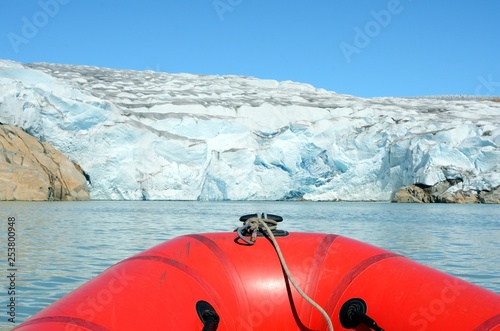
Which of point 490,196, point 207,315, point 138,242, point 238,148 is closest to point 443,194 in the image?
point 490,196

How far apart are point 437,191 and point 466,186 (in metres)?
1.28

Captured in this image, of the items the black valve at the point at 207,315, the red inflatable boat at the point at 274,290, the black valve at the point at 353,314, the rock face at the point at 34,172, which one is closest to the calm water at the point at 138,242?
the red inflatable boat at the point at 274,290

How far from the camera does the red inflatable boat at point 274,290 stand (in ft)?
7.68

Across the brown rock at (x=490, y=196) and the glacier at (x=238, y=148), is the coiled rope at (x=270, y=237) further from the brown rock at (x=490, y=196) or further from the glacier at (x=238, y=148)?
the brown rock at (x=490, y=196)

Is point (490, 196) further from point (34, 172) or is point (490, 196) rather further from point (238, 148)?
point (34, 172)

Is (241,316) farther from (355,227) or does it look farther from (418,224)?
(418,224)

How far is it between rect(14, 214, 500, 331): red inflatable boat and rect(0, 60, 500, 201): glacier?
2158cm

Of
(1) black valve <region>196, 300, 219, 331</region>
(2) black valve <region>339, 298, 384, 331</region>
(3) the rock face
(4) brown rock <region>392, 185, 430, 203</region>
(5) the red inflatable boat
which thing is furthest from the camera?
(4) brown rock <region>392, 185, 430, 203</region>

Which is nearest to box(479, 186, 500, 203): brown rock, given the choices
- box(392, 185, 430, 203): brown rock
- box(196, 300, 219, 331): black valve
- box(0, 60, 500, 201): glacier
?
box(0, 60, 500, 201): glacier

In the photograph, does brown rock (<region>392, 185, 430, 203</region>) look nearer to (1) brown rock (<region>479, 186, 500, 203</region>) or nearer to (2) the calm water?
(1) brown rock (<region>479, 186, 500, 203</region>)

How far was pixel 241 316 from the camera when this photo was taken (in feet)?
9.20

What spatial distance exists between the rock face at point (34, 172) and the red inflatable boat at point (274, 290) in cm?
2078

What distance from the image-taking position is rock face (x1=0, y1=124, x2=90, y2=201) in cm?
2177

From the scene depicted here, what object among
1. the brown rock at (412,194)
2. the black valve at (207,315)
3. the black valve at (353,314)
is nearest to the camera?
the black valve at (207,315)
